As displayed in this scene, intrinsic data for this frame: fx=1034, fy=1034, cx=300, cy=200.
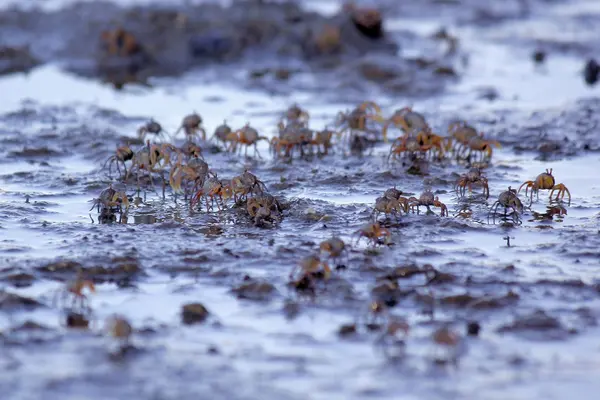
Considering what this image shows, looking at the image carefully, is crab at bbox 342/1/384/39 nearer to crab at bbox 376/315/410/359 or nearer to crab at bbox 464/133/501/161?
crab at bbox 464/133/501/161

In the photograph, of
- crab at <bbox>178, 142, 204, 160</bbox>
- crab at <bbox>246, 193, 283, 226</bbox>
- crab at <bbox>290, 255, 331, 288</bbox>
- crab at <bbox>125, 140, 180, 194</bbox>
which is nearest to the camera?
crab at <bbox>290, 255, 331, 288</bbox>

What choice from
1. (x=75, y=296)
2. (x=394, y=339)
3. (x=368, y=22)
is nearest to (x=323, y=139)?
(x=75, y=296)

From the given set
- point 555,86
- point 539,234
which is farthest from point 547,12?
point 539,234

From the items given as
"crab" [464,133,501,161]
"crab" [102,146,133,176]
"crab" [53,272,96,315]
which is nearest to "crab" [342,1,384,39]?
"crab" [464,133,501,161]

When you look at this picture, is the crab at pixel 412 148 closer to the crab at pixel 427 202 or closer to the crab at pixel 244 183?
the crab at pixel 427 202

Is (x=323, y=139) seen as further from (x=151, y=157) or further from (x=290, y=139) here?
(x=151, y=157)

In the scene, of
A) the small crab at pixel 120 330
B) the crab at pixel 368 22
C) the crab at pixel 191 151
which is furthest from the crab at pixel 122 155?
the crab at pixel 368 22
